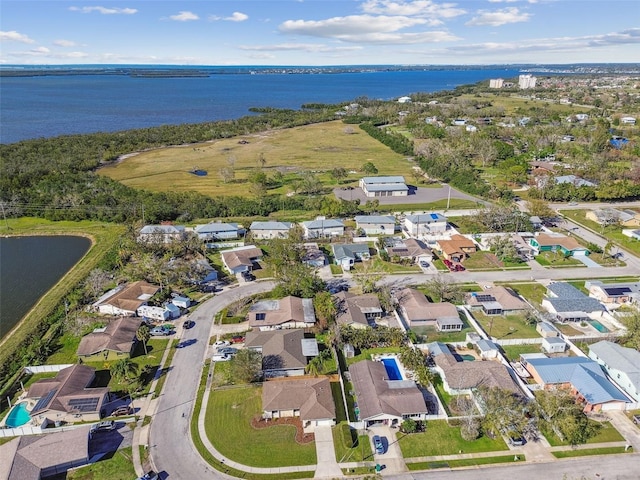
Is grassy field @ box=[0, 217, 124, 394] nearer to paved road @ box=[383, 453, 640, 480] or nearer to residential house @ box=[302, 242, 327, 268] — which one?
residential house @ box=[302, 242, 327, 268]

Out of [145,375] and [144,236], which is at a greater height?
[144,236]

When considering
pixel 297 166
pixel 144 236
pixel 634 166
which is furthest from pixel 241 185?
pixel 634 166

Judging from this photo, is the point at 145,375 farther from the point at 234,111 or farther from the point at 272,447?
the point at 234,111

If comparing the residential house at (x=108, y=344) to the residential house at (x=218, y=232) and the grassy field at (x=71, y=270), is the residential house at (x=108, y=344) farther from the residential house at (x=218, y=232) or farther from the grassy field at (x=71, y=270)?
the residential house at (x=218, y=232)

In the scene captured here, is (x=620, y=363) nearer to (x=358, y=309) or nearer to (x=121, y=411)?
(x=358, y=309)

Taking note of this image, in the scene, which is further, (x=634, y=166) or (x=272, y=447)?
(x=634, y=166)

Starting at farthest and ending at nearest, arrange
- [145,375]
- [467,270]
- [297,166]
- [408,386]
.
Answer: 1. [297,166]
2. [467,270]
3. [145,375]
4. [408,386]

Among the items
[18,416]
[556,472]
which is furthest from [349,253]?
[18,416]
